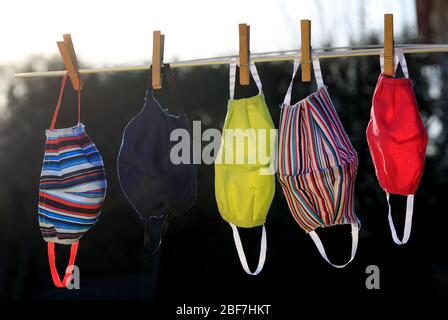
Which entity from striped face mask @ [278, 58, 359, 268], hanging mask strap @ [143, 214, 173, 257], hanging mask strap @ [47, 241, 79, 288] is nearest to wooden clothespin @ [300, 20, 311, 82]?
striped face mask @ [278, 58, 359, 268]

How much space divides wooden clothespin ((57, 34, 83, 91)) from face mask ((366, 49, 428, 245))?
109cm

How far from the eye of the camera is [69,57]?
2293 millimetres

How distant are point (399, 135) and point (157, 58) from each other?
0.87 m

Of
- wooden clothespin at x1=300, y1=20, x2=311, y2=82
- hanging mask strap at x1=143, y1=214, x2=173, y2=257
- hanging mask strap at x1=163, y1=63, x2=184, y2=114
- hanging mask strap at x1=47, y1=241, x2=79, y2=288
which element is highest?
wooden clothespin at x1=300, y1=20, x2=311, y2=82

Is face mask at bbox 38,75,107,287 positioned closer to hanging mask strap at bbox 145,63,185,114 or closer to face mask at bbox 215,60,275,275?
hanging mask strap at bbox 145,63,185,114

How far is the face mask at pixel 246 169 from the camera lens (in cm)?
212

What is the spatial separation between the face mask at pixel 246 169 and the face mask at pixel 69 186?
48 centimetres

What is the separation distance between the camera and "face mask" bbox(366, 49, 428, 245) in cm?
204

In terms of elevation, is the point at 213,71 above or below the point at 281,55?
above

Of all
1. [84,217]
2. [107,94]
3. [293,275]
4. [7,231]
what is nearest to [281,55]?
[84,217]

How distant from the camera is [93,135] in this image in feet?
16.6
